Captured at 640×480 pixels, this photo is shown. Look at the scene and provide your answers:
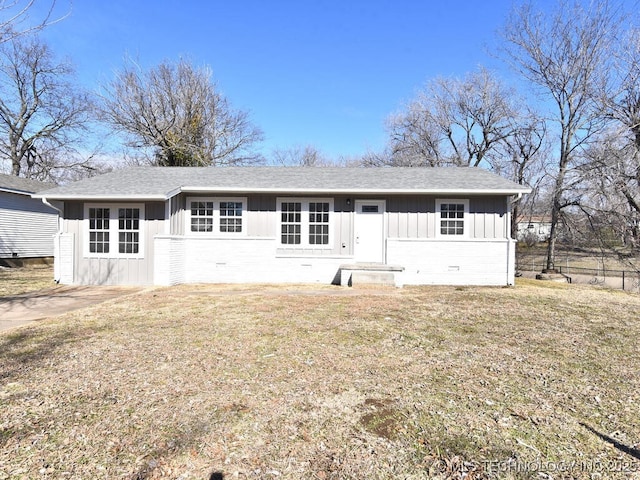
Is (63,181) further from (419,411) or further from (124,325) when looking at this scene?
(419,411)

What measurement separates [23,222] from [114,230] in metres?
9.99

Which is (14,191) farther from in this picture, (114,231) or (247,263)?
(247,263)

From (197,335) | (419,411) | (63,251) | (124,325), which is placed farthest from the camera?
(63,251)

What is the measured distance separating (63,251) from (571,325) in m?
13.3

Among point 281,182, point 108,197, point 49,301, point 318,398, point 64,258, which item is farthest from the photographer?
point 281,182

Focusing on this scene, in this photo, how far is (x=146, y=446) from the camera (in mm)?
2457

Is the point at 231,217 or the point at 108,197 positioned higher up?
the point at 108,197

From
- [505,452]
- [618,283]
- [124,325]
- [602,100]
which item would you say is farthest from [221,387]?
[602,100]

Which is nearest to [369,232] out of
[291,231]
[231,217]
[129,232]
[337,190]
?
[337,190]

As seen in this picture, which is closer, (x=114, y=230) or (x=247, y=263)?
(x=114, y=230)

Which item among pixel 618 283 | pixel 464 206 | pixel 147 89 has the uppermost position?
pixel 147 89

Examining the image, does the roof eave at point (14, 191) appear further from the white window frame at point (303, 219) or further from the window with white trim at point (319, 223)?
the window with white trim at point (319, 223)

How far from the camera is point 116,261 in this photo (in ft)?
34.9

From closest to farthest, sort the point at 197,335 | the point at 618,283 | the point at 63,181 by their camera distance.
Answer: the point at 197,335 < the point at 618,283 < the point at 63,181
